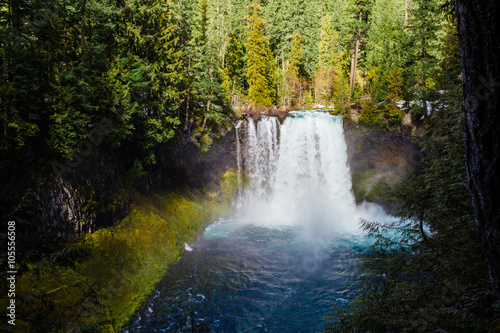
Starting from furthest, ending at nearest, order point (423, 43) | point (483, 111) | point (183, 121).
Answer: point (423, 43), point (183, 121), point (483, 111)

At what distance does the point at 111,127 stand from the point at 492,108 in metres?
13.8

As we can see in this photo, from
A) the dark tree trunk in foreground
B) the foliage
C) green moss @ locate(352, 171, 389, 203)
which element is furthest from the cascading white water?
the dark tree trunk in foreground

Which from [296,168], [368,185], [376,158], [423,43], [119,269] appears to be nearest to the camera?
[119,269]

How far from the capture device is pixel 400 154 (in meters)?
24.3

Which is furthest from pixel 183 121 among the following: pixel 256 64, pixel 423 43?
pixel 423 43

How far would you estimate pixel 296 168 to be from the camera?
83.9ft

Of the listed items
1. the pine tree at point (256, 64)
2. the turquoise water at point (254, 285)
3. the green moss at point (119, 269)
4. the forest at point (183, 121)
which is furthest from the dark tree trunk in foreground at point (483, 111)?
the pine tree at point (256, 64)

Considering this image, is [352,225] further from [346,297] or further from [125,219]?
[125,219]

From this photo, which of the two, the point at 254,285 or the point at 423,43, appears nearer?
the point at 254,285

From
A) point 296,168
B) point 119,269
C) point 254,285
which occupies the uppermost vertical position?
point 296,168

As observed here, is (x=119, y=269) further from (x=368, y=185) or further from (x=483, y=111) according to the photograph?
(x=368, y=185)

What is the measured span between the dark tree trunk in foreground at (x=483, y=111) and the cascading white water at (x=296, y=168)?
22208 millimetres

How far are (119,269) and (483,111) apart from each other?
511 inches

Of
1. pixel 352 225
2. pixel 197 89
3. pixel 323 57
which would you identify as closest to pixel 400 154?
pixel 352 225
